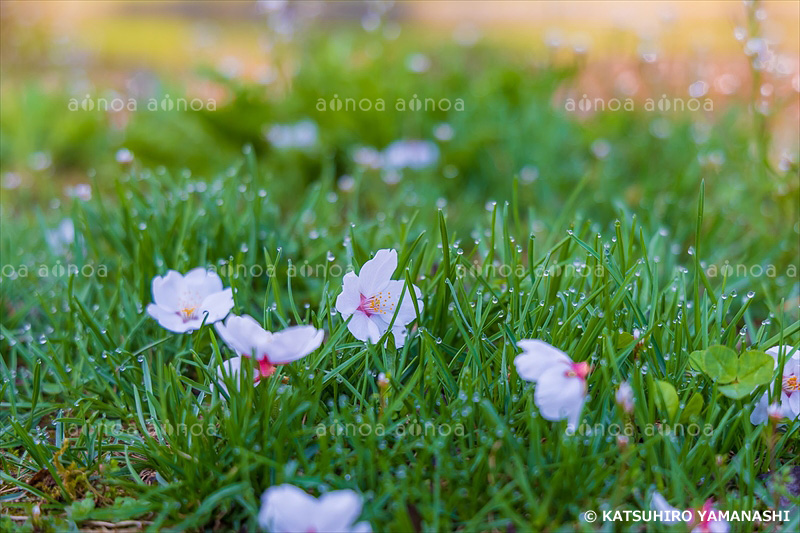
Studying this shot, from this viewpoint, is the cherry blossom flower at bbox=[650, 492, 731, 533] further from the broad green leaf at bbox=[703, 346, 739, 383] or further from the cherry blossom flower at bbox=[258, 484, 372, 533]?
the cherry blossom flower at bbox=[258, 484, 372, 533]

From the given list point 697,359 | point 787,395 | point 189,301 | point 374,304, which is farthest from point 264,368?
point 787,395

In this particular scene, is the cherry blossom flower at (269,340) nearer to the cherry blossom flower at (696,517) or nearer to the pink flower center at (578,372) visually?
the pink flower center at (578,372)

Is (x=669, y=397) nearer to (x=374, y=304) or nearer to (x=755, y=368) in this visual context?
(x=755, y=368)

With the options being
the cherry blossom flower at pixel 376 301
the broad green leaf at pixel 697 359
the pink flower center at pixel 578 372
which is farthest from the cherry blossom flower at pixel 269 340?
the broad green leaf at pixel 697 359

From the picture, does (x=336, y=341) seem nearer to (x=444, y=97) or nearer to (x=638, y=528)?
(x=638, y=528)

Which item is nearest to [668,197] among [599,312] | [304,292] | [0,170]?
[599,312]

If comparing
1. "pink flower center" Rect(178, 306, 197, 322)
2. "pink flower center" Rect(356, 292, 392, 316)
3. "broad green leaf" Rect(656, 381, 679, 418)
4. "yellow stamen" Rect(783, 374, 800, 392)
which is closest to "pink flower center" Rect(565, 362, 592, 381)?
"broad green leaf" Rect(656, 381, 679, 418)
